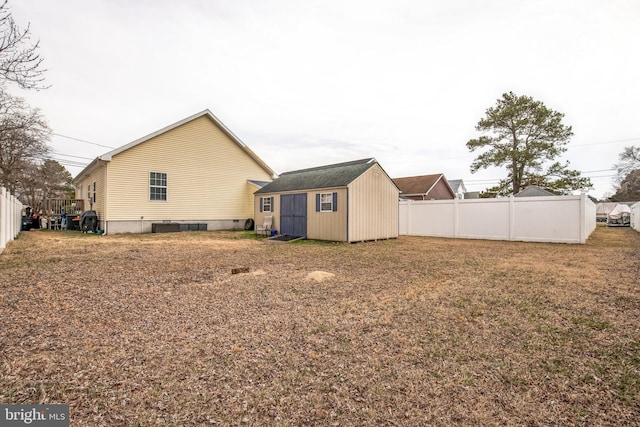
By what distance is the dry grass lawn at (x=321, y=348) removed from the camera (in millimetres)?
2150

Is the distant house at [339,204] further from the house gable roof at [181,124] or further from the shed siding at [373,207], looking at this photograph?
the house gable roof at [181,124]

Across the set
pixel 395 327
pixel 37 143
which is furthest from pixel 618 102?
pixel 37 143

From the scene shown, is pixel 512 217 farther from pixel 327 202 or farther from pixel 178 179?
pixel 178 179

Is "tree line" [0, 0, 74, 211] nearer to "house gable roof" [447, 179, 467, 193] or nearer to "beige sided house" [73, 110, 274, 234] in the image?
"beige sided house" [73, 110, 274, 234]

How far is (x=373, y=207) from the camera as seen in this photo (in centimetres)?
1424

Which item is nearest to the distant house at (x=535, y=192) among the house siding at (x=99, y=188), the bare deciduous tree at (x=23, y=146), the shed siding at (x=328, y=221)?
the shed siding at (x=328, y=221)

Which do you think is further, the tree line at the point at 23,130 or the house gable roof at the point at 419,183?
the house gable roof at the point at 419,183

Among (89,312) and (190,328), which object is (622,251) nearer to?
(190,328)

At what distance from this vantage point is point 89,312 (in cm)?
406

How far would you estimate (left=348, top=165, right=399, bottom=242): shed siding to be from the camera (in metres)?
13.3

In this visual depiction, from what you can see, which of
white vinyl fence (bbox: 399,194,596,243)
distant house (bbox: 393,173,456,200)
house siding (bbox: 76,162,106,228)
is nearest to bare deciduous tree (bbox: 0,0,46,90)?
house siding (bbox: 76,162,106,228)

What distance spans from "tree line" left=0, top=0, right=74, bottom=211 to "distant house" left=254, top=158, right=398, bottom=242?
32.3 feet

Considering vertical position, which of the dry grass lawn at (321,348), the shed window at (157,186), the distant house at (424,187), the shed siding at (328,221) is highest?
the distant house at (424,187)

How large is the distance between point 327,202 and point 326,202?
2.6 inches
